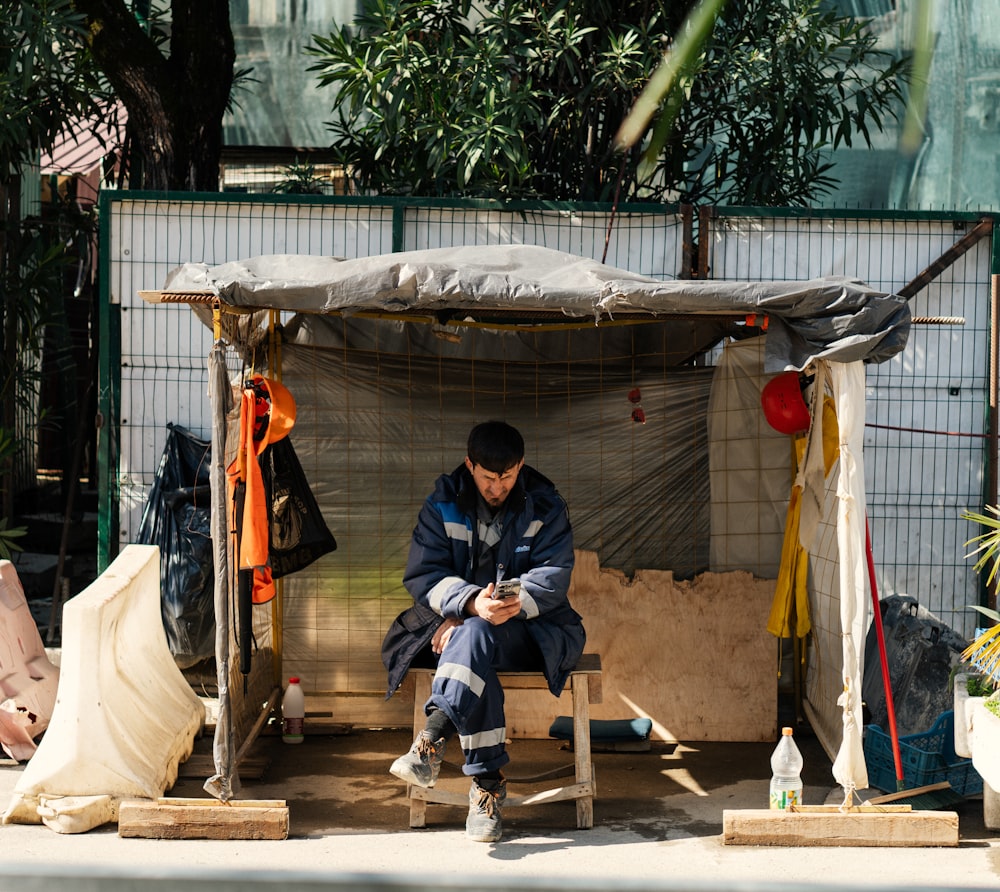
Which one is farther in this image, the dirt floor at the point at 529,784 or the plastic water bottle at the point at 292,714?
the plastic water bottle at the point at 292,714

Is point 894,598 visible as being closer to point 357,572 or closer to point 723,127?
point 357,572

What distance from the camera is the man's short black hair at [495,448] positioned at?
498 cm

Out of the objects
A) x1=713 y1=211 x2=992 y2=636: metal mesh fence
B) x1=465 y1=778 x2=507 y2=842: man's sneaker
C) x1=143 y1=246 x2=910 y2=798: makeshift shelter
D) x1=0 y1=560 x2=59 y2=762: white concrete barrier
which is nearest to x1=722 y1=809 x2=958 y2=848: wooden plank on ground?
x1=143 y1=246 x2=910 y2=798: makeshift shelter

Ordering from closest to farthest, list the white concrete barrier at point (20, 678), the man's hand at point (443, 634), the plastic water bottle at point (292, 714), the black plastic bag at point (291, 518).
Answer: the man's hand at point (443, 634) < the white concrete barrier at point (20, 678) < the black plastic bag at point (291, 518) < the plastic water bottle at point (292, 714)

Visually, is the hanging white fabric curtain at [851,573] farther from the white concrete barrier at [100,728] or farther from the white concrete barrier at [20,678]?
the white concrete barrier at [20,678]

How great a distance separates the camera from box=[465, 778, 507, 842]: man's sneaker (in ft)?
15.1

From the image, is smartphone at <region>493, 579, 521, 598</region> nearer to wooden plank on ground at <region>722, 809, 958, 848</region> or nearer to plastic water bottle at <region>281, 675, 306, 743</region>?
wooden plank on ground at <region>722, 809, 958, 848</region>

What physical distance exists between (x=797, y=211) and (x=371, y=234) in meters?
2.31

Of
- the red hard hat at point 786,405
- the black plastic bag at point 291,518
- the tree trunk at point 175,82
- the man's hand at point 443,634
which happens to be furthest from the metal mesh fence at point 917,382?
the tree trunk at point 175,82

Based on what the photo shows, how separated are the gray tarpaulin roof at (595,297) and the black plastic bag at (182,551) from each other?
1.88m

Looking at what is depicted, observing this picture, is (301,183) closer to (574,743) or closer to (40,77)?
(40,77)

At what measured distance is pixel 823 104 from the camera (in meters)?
7.66

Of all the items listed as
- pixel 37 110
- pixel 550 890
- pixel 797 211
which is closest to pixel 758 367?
pixel 797 211

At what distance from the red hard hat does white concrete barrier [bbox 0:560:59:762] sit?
3589 mm
